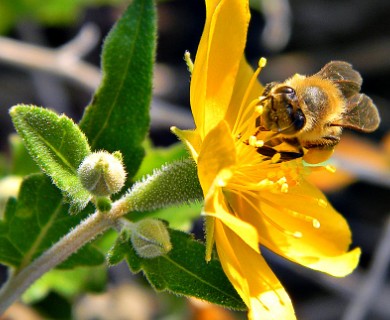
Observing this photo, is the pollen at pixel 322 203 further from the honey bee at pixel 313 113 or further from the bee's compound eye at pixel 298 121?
the bee's compound eye at pixel 298 121

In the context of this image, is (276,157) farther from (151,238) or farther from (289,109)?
(151,238)

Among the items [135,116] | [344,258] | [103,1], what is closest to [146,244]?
[135,116]

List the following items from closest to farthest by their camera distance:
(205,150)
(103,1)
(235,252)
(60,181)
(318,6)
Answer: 1. (205,150)
2. (60,181)
3. (235,252)
4. (103,1)
5. (318,6)

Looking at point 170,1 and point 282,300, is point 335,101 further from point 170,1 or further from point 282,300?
point 170,1

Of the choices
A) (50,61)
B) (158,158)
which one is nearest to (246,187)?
(158,158)

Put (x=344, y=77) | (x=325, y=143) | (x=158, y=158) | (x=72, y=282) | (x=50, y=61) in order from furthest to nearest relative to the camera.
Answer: (x=50, y=61) < (x=72, y=282) < (x=158, y=158) < (x=344, y=77) < (x=325, y=143)

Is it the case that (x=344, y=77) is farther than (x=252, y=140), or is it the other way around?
(x=344, y=77)

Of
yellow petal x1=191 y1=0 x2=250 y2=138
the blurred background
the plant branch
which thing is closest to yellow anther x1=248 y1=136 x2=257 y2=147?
yellow petal x1=191 y1=0 x2=250 y2=138
